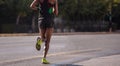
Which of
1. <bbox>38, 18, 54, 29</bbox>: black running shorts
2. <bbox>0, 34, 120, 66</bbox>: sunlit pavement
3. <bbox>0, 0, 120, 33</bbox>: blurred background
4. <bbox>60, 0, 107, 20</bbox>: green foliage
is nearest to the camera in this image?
<bbox>38, 18, 54, 29</bbox>: black running shorts

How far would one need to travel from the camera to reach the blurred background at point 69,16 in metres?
45.1

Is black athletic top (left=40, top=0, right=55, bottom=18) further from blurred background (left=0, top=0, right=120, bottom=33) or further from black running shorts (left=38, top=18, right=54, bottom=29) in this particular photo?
blurred background (left=0, top=0, right=120, bottom=33)

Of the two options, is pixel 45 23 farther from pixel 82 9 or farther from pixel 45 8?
pixel 82 9

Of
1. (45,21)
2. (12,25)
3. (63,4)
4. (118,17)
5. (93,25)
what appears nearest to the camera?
(45,21)

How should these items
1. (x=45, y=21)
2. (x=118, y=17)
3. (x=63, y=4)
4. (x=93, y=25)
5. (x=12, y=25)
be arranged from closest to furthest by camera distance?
(x=45, y=21) → (x=12, y=25) → (x=63, y=4) → (x=93, y=25) → (x=118, y=17)

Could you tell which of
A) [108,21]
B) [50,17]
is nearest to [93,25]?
[108,21]

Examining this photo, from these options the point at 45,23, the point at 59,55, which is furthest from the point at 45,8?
the point at 59,55

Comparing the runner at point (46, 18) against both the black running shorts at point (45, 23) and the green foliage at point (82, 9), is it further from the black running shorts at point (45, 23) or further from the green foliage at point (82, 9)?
the green foliage at point (82, 9)

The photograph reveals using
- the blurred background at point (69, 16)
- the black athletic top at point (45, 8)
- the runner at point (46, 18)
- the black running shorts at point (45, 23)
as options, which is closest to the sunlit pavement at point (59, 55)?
the runner at point (46, 18)

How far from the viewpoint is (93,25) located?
55125mm

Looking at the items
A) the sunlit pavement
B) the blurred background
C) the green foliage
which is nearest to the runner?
the sunlit pavement

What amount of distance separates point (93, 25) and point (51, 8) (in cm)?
4454

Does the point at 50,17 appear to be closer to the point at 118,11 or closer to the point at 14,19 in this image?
the point at 14,19

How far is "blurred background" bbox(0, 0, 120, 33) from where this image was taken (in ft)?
148
